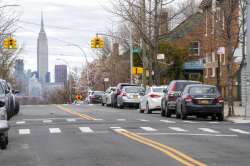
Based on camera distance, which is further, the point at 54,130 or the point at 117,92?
the point at 117,92

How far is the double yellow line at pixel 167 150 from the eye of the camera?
1282 cm

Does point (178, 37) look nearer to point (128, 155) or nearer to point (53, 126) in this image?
point (53, 126)

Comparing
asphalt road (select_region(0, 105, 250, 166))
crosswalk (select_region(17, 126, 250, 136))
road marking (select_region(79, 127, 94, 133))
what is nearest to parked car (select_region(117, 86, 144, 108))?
asphalt road (select_region(0, 105, 250, 166))

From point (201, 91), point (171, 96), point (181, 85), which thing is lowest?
point (171, 96)

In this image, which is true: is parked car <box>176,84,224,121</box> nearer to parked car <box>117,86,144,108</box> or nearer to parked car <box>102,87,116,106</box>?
parked car <box>117,86,144,108</box>

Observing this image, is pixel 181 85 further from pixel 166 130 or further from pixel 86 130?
pixel 86 130

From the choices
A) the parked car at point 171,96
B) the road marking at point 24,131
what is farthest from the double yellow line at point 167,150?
the parked car at point 171,96

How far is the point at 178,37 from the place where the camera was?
7731cm

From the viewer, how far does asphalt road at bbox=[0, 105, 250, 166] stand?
13.3m

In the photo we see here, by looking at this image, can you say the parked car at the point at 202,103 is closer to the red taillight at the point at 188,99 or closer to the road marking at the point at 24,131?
the red taillight at the point at 188,99

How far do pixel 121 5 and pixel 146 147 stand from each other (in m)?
35.2

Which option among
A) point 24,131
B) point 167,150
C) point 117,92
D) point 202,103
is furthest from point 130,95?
point 167,150

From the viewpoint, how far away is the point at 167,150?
15.1 m

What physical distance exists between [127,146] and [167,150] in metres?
1.45
